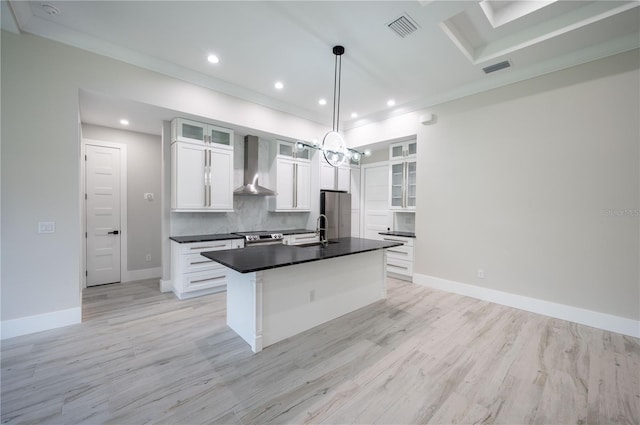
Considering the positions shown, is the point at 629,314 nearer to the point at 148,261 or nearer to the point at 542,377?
the point at 542,377

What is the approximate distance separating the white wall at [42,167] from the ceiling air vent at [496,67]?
4.83m

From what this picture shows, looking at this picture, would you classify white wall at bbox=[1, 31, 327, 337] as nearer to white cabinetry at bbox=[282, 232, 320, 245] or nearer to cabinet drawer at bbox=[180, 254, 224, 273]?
cabinet drawer at bbox=[180, 254, 224, 273]

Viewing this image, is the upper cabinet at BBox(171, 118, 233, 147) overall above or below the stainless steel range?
above

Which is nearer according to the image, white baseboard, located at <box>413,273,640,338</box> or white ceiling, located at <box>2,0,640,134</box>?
white ceiling, located at <box>2,0,640,134</box>

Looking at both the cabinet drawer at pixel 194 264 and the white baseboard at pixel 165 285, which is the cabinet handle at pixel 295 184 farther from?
the white baseboard at pixel 165 285

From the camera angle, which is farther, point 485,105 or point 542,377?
point 485,105

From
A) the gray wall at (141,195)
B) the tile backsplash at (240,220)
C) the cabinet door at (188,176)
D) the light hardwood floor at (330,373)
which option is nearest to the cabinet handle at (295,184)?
the tile backsplash at (240,220)

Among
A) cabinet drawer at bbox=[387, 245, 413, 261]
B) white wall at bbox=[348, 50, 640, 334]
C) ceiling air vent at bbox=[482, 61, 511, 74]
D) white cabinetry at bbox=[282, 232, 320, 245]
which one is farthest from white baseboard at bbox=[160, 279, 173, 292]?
ceiling air vent at bbox=[482, 61, 511, 74]

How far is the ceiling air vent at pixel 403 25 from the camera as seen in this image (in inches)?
105

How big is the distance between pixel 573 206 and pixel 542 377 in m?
2.22

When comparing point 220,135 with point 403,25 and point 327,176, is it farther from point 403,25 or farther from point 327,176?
point 403,25

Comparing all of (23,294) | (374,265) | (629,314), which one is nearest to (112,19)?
(23,294)

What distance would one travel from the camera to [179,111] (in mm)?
3666

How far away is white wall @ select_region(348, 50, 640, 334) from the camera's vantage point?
9.52ft
